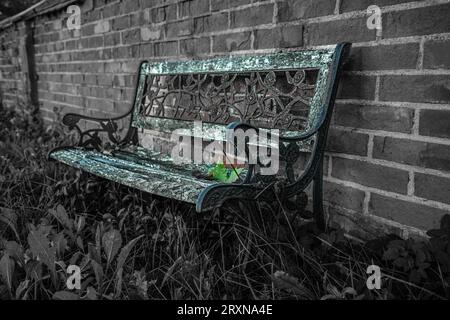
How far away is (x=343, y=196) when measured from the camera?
5.96 ft

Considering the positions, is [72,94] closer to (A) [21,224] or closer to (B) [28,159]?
(B) [28,159]

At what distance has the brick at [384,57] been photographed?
4.92ft

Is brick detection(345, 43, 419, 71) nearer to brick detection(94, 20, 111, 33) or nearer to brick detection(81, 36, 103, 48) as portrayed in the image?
brick detection(94, 20, 111, 33)

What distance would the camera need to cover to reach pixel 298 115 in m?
1.93

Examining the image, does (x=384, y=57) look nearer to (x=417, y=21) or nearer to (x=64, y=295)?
(x=417, y=21)

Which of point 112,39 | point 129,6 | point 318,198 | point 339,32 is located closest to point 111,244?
point 318,198

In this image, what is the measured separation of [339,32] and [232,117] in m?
0.70

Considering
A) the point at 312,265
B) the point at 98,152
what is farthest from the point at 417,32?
the point at 98,152

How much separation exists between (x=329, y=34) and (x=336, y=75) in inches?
9.9

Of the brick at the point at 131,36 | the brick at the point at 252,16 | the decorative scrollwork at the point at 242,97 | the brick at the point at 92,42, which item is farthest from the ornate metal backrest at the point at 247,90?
the brick at the point at 92,42

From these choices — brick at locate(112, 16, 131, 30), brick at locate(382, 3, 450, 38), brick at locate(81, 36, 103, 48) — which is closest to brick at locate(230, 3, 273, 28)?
brick at locate(382, 3, 450, 38)

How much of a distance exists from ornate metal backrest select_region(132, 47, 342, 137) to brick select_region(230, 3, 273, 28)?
0.21 m

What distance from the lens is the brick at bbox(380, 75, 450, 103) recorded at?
142 centimetres

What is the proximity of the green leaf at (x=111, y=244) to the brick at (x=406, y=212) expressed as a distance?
105cm
